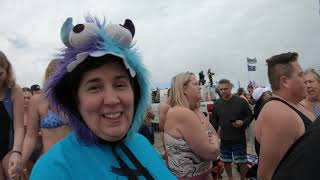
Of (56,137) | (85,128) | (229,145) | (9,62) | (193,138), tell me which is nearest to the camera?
(85,128)

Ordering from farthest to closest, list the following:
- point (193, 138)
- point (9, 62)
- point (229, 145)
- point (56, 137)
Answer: point (229, 145)
point (193, 138)
point (9, 62)
point (56, 137)

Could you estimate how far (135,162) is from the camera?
1.67 meters

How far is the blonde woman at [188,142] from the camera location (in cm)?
351

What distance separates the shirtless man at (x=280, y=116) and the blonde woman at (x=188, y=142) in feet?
1.54

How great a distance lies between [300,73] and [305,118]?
0.49m

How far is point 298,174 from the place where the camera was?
1472 millimetres

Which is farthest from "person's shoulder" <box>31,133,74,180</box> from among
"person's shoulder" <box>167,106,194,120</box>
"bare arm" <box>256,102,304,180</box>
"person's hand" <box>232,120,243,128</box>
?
"person's hand" <box>232,120,243,128</box>

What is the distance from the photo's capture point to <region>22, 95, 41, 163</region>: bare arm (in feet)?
10.2

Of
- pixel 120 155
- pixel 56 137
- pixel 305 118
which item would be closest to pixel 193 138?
pixel 305 118

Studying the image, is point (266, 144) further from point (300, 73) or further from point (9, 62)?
point (9, 62)

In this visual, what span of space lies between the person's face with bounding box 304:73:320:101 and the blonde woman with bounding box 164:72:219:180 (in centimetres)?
222

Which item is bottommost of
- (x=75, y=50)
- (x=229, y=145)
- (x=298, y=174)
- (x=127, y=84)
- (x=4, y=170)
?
(x=229, y=145)

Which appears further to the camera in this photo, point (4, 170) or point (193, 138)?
point (193, 138)

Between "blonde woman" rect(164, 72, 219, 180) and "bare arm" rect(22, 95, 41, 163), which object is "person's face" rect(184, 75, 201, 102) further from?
"bare arm" rect(22, 95, 41, 163)
